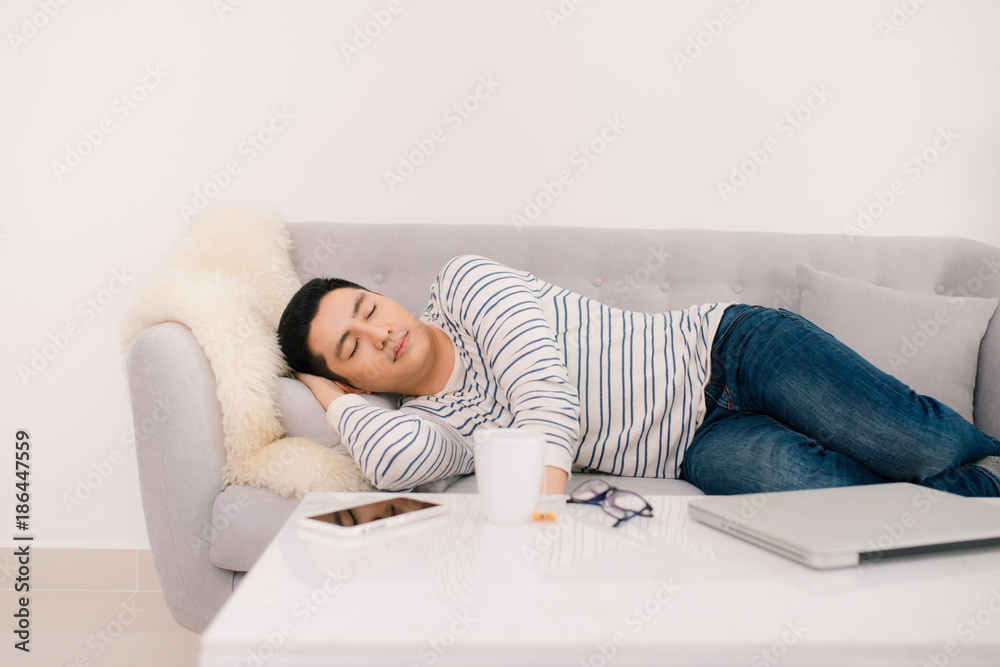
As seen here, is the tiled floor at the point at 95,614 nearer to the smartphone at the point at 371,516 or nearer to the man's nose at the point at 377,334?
A: the man's nose at the point at 377,334

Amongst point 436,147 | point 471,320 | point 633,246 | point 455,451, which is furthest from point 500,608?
point 436,147

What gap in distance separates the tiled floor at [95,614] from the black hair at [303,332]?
0.72m

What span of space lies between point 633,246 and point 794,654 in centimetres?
124

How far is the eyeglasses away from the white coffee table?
0.24ft

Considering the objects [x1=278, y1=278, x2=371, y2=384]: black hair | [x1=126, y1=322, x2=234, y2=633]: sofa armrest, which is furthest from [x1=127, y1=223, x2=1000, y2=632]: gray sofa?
[x1=126, y1=322, x2=234, y2=633]: sofa armrest

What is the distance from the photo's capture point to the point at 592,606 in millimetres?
485

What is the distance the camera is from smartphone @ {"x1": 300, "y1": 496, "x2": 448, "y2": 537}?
0.65 metres

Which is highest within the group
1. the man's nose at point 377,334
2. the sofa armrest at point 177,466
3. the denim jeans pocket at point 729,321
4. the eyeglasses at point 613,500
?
the denim jeans pocket at point 729,321

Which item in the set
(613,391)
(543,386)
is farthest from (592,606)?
(613,391)

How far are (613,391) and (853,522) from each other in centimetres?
67

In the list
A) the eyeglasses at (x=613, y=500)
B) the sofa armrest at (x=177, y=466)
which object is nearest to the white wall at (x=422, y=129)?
the sofa armrest at (x=177, y=466)

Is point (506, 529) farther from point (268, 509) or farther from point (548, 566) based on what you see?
point (268, 509)

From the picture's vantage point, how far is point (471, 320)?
1.23 metres

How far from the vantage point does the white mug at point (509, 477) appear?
0.70 metres
